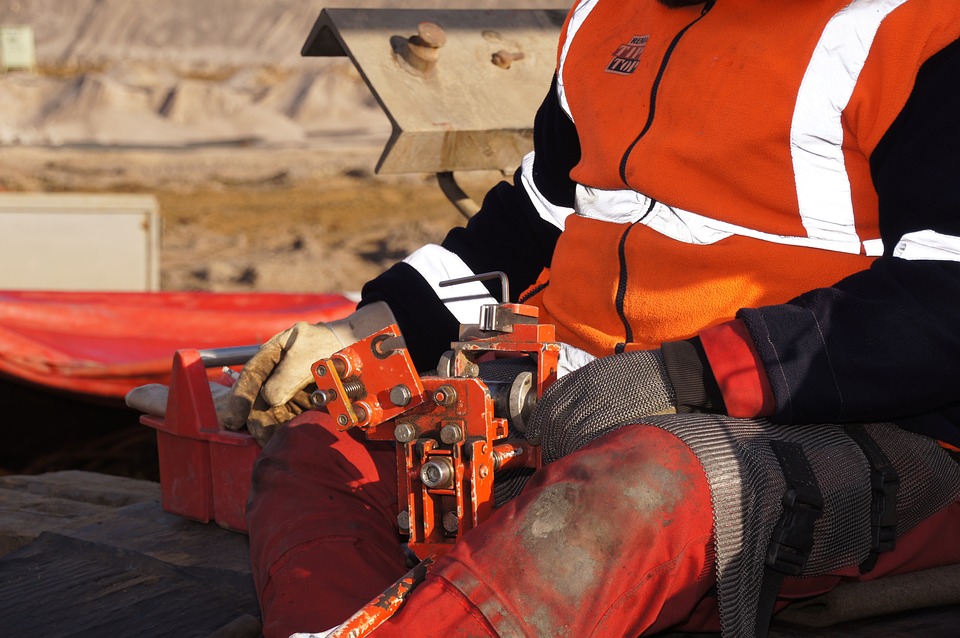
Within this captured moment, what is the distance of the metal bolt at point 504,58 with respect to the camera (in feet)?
10.9

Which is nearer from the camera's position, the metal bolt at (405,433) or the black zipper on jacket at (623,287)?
the metal bolt at (405,433)

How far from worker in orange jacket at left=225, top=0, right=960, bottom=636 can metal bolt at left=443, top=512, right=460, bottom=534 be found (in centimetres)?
13

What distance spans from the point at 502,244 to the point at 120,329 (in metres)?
2.41

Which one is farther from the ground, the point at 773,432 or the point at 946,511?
the point at 773,432

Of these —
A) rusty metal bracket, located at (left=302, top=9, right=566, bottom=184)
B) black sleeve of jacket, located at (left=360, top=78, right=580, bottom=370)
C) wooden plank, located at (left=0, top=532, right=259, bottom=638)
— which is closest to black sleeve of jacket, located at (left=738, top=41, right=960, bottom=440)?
black sleeve of jacket, located at (left=360, top=78, right=580, bottom=370)

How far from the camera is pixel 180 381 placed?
227 cm

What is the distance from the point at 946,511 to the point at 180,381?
1.40 m

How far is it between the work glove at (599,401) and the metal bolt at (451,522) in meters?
0.15

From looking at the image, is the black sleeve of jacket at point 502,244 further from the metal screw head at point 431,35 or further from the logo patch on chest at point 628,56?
the metal screw head at point 431,35

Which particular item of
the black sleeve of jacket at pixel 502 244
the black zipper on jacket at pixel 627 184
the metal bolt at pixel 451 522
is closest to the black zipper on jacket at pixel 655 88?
the black zipper on jacket at pixel 627 184

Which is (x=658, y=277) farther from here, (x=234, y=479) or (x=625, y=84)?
(x=234, y=479)

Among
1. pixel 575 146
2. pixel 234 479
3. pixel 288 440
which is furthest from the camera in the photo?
pixel 234 479

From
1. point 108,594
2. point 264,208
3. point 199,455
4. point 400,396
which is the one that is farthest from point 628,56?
point 264,208

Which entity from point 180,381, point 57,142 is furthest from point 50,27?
point 180,381
